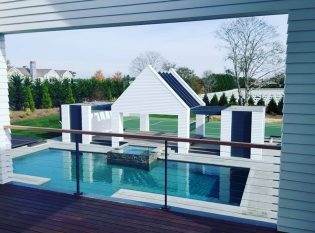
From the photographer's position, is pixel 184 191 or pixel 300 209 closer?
pixel 300 209

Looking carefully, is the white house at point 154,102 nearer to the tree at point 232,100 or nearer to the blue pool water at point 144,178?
the blue pool water at point 144,178

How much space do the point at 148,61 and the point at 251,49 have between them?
48.1ft

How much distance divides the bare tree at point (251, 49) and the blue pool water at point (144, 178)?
15.6 metres

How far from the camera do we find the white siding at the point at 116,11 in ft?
9.58

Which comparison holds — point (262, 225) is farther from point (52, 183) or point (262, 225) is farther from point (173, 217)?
point (52, 183)

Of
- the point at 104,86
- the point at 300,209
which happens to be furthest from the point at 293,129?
the point at 104,86

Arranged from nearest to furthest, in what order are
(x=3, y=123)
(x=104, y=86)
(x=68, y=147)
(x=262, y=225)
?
(x=262, y=225) → (x=3, y=123) → (x=68, y=147) → (x=104, y=86)

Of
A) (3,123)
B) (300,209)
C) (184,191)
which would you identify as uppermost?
(3,123)

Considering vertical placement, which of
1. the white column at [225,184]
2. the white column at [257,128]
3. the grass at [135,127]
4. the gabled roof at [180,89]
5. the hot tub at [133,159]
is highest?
the gabled roof at [180,89]

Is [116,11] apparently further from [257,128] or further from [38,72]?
[38,72]

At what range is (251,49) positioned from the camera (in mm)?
24938

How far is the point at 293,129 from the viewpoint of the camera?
291 cm

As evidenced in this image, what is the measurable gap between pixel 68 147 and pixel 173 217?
43.1 ft

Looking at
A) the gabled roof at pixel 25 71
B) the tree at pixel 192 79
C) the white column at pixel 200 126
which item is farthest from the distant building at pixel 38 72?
the white column at pixel 200 126
